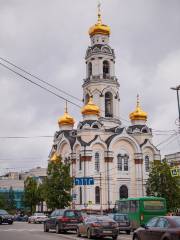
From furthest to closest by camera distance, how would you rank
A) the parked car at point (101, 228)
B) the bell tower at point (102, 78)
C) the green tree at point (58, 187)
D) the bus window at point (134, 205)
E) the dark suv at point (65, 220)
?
1. the bell tower at point (102, 78)
2. the green tree at point (58, 187)
3. the bus window at point (134, 205)
4. the dark suv at point (65, 220)
5. the parked car at point (101, 228)

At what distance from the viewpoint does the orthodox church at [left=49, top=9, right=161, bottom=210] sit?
6366cm

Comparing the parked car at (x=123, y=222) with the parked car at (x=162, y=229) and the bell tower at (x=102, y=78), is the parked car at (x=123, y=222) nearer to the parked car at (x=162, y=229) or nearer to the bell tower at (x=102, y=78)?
the parked car at (x=162, y=229)

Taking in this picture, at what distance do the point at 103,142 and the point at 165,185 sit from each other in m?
17.1

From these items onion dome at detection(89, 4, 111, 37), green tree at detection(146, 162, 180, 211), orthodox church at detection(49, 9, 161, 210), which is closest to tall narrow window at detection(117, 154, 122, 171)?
orthodox church at detection(49, 9, 161, 210)

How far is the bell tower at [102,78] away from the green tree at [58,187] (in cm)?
1512

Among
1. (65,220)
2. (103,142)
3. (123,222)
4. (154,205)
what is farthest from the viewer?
(103,142)

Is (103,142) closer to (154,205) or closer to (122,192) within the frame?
(122,192)

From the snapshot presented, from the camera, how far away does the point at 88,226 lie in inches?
918

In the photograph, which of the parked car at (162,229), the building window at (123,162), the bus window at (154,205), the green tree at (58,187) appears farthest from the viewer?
the building window at (123,162)

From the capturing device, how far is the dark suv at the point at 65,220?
90.1ft

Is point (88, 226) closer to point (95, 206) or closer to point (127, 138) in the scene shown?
point (95, 206)

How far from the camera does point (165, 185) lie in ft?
164

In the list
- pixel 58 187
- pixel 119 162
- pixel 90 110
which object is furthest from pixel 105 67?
pixel 58 187

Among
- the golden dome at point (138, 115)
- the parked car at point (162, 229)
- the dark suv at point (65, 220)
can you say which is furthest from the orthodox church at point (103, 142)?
the parked car at point (162, 229)
